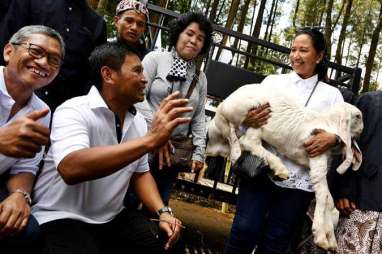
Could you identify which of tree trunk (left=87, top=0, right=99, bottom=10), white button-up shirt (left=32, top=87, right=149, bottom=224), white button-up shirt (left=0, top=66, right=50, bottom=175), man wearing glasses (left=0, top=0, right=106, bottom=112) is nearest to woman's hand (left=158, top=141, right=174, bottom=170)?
white button-up shirt (left=32, top=87, right=149, bottom=224)

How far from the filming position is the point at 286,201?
9.92ft

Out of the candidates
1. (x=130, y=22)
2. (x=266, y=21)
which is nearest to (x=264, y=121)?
(x=130, y=22)

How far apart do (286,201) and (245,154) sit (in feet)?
1.43

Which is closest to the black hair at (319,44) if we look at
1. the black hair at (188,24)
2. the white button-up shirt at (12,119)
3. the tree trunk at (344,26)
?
the black hair at (188,24)

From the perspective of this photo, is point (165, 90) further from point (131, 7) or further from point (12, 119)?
point (12, 119)

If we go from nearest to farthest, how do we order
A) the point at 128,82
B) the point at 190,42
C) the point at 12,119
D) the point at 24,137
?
the point at 24,137 < the point at 12,119 < the point at 128,82 < the point at 190,42

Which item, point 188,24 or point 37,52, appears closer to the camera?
point 37,52

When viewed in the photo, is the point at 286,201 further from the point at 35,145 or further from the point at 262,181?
the point at 35,145

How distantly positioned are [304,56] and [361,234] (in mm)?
1336

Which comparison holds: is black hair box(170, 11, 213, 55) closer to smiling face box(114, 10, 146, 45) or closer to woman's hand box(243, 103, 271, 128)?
smiling face box(114, 10, 146, 45)

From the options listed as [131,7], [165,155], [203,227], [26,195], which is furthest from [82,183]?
[203,227]

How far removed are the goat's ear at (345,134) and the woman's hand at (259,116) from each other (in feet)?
1.62

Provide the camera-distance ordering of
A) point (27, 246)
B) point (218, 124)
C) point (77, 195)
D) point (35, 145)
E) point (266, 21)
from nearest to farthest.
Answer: point (35, 145)
point (27, 246)
point (77, 195)
point (218, 124)
point (266, 21)

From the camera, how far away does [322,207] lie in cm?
286
